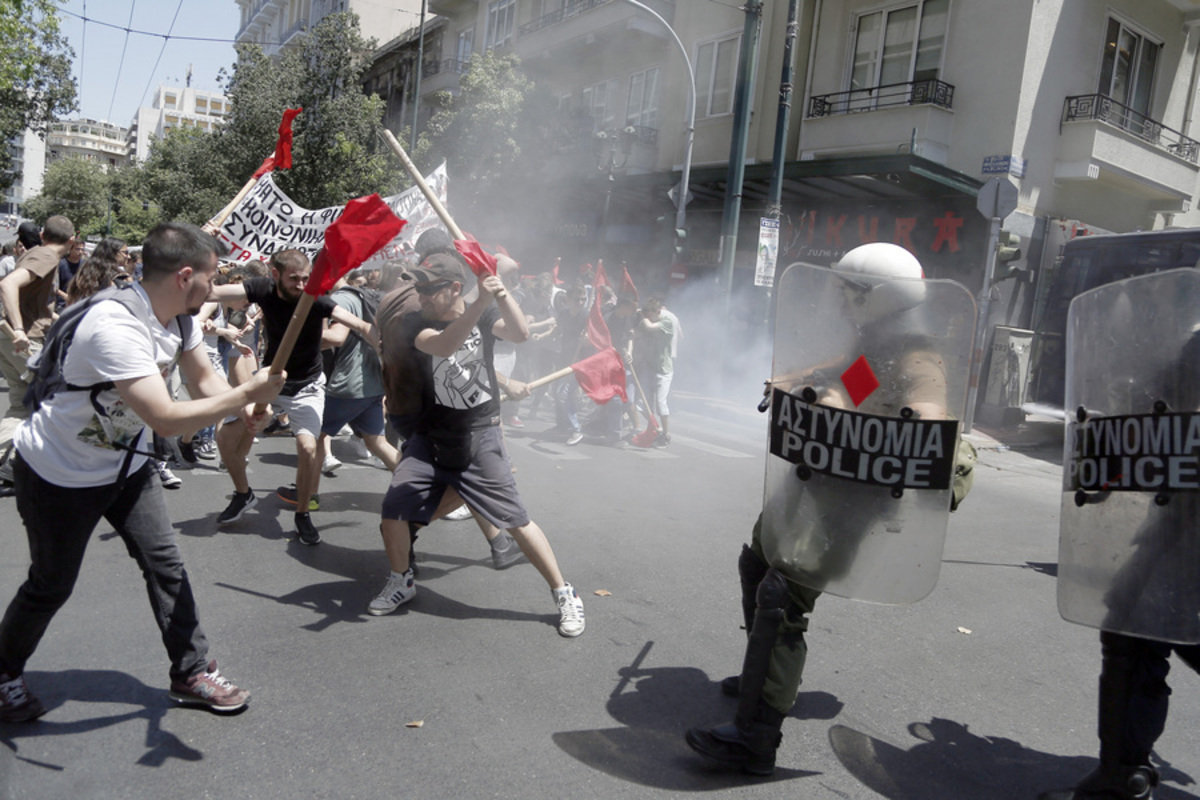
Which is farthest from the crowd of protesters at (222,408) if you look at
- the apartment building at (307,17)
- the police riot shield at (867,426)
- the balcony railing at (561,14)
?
the apartment building at (307,17)

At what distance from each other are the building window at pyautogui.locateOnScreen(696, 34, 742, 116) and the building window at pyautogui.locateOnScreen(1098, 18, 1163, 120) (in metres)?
6.87

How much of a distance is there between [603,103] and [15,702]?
72.7ft

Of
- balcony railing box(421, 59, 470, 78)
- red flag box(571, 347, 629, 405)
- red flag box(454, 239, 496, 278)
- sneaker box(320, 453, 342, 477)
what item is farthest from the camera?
balcony railing box(421, 59, 470, 78)

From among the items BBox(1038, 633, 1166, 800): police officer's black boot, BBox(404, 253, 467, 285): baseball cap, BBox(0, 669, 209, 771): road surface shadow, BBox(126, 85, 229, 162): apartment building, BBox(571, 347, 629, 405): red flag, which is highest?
BBox(126, 85, 229, 162): apartment building

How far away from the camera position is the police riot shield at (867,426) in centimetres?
247

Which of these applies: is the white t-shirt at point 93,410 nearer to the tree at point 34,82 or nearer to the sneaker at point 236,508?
the sneaker at point 236,508

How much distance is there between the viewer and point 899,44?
15.6 meters

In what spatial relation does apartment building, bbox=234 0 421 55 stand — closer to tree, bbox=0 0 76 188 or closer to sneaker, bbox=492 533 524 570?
tree, bbox=0 0 76 188

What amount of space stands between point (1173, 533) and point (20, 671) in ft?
11.7

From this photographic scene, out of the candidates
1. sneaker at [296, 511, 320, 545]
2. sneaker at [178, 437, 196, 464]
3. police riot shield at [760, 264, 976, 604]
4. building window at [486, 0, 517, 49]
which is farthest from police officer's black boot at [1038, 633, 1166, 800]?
building window at [486, 0, 517, 49]

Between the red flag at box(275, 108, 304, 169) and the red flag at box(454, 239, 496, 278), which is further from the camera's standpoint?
the red flag at box(275, 108, 304, 169)

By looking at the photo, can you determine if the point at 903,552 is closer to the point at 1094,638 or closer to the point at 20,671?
the point at 1094,638

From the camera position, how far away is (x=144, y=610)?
3.91 meters

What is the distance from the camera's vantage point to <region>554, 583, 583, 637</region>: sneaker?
3895mm
